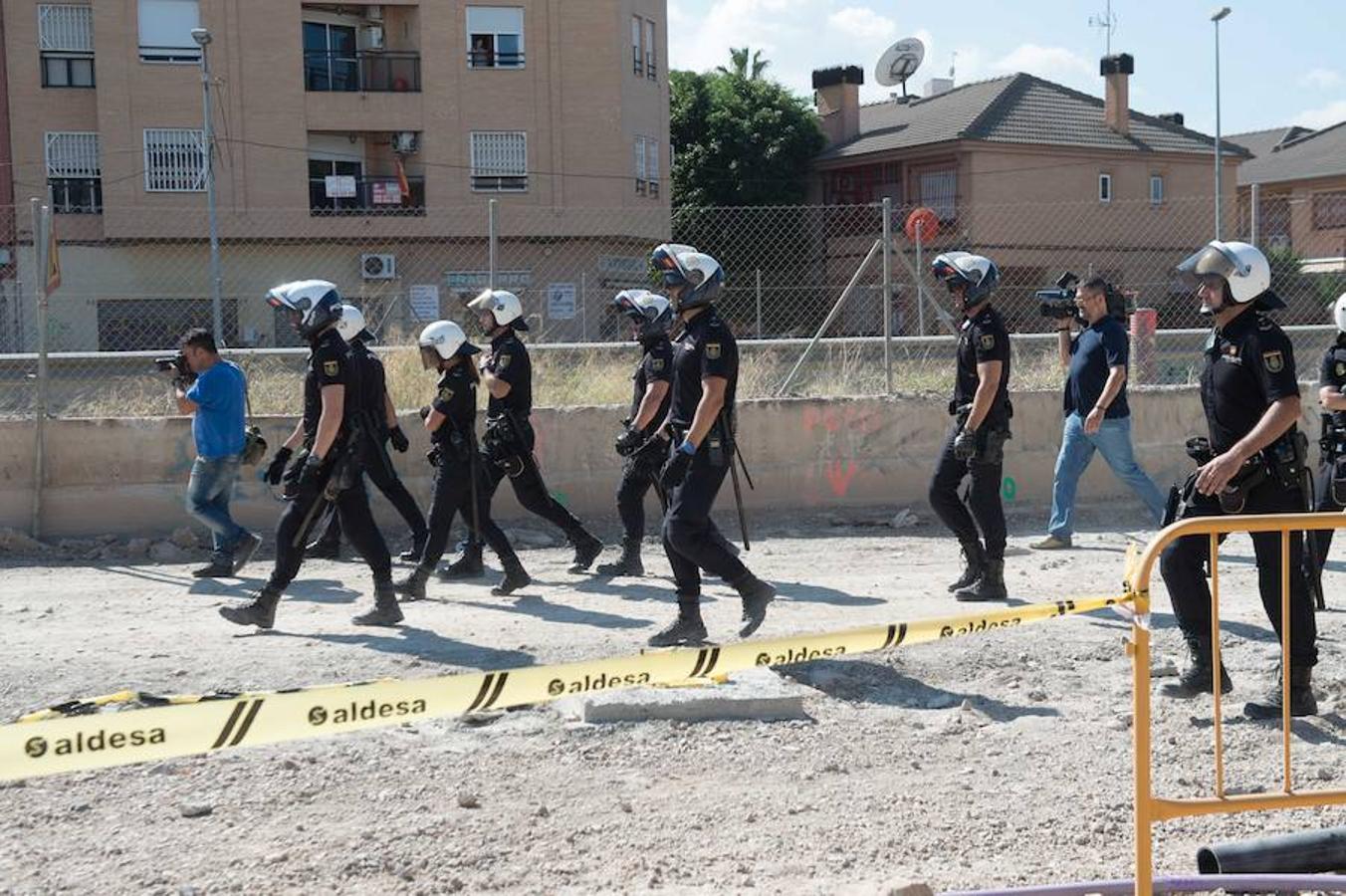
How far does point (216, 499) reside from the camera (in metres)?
9.95

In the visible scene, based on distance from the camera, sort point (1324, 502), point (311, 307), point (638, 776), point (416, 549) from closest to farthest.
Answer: point (638, 776) → point (311, 307) → point (1324, 502) → point (416, 549)

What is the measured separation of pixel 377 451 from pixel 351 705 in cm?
417

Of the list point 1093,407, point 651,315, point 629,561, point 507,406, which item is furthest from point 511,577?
point 1093,407

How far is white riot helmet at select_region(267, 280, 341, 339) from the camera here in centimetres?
770

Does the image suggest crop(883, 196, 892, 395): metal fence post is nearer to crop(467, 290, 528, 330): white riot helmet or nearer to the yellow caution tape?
crop(467, 290, 528, 330): white riot helmet

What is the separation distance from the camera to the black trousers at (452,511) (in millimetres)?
9094

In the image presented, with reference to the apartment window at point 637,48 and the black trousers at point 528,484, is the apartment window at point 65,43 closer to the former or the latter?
the apartment window at point 637,48

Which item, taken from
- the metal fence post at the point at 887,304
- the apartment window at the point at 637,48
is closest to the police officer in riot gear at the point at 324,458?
the metal fence post at the point at 887,304

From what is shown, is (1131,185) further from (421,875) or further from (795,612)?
(421,875)

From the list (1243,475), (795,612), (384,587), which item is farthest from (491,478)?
(1243,475)

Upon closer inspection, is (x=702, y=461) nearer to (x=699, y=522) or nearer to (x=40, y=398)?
(x=699, y=522)

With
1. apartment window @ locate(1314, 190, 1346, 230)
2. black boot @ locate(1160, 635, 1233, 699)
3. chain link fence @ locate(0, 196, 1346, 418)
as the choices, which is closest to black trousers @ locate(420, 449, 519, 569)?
chain link fence @ locate(0, 196, 1346, 418)

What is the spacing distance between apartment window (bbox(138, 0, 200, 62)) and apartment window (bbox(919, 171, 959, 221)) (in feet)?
61.5

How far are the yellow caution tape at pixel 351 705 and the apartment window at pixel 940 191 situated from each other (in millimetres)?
34892
